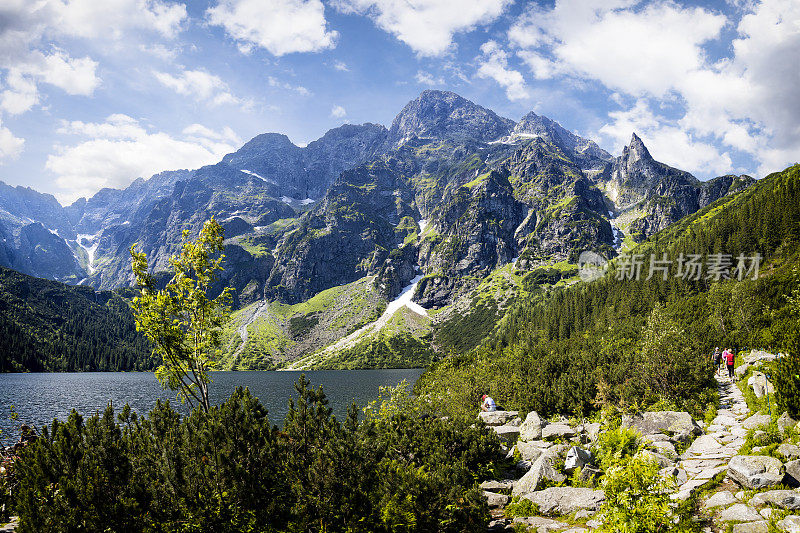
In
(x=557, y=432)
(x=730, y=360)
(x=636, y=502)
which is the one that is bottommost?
(x=557, y=432)

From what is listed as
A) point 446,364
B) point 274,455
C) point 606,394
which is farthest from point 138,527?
point 446,364

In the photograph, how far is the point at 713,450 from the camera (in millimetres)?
15141

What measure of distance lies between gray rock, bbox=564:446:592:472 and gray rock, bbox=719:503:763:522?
234 inches

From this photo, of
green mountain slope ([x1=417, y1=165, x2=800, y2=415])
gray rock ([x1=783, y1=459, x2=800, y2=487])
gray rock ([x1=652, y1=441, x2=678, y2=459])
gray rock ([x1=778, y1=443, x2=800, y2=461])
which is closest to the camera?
gray rock ([x1=783, y1=459, x2=800, y2=487])

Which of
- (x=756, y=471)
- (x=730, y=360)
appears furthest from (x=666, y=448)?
(x=730, y=360)

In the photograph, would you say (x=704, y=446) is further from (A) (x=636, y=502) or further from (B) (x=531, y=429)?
(A) (x=636, y=502)

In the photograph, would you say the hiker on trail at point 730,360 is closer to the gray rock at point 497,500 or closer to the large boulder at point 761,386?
the large boulder at point 761,386

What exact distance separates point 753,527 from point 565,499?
18.3ft

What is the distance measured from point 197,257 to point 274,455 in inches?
430

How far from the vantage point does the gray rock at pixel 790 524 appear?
28.1 ft

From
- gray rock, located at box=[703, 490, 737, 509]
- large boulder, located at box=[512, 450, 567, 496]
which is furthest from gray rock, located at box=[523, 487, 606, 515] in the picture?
gray rock, located at box=[703, 490, 737, 509]

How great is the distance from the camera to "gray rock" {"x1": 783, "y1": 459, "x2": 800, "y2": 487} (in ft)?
35.6

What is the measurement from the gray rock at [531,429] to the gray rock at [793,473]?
39.3ft

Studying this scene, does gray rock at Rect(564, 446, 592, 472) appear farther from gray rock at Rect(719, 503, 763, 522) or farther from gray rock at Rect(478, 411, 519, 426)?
gray rock at Rect(478, 411, 519, 426)
